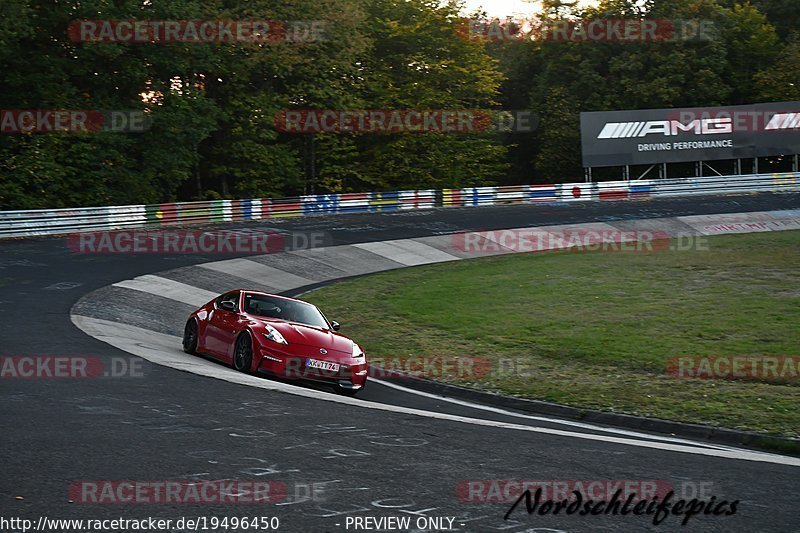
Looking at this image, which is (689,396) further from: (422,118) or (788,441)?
(422,118)

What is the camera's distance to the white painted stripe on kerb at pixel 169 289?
2368 cm

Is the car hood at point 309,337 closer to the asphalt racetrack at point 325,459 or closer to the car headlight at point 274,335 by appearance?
the car headlight at point 274,335

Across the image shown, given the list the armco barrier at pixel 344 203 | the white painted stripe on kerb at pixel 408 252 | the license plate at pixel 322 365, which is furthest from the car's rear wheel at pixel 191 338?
the armco barrier at pixel 344 203

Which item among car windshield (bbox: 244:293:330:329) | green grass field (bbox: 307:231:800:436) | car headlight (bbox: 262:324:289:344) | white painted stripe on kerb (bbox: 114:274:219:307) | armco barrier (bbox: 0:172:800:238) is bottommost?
green grass field (bbox: 307:231:800:436)

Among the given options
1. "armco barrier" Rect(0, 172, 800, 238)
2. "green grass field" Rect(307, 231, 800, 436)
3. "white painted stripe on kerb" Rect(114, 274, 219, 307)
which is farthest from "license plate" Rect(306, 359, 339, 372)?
"armco barrier" Rect(0, 172, 800, 238)

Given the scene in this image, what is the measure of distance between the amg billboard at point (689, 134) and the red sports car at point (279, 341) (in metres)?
41.4

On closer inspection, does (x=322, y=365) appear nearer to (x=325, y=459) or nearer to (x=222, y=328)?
(x=222, y=328)

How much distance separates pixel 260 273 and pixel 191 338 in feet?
44.1

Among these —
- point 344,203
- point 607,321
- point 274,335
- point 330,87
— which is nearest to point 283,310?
point 274,335

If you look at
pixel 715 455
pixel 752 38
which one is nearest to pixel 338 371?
pixel 715 455

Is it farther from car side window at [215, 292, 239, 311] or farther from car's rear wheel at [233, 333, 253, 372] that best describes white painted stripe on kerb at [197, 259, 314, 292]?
car's rear wheel at [233, 333, 253, 372]

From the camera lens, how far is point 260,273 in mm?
29000

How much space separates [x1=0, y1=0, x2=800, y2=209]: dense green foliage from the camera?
146 feet

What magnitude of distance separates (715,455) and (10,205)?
3807cm
